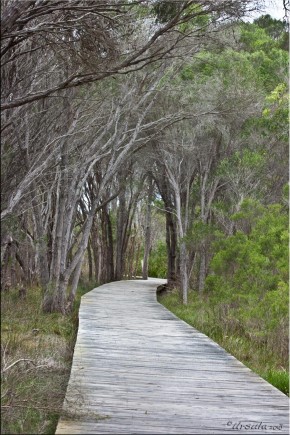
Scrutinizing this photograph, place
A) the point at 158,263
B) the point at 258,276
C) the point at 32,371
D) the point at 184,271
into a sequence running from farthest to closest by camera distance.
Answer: the point at 158,263 → the point at 184,271 → the point at 258,276 → the point at 32,371

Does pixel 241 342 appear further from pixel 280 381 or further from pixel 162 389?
pixel 162 389

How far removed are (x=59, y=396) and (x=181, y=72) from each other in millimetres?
13802

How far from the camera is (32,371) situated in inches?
260

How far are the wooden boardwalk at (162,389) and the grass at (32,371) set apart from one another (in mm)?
202

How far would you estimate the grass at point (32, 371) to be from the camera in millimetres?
5168

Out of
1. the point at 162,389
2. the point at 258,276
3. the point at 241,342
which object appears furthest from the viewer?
the point at 258,276

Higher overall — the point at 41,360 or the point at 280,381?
the point at 41,360

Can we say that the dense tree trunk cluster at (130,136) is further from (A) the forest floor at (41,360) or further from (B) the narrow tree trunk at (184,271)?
(A) the forest floor at (41,360)

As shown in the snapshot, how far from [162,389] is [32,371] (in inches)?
47.1

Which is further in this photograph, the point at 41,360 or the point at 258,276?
the point at 258,276

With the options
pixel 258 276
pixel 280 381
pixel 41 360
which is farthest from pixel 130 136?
pixel 280 381

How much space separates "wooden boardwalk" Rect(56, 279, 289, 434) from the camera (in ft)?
17.0

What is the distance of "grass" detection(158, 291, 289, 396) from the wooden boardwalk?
0.47 m

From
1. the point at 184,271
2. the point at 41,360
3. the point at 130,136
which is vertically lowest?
the point at 41,360
